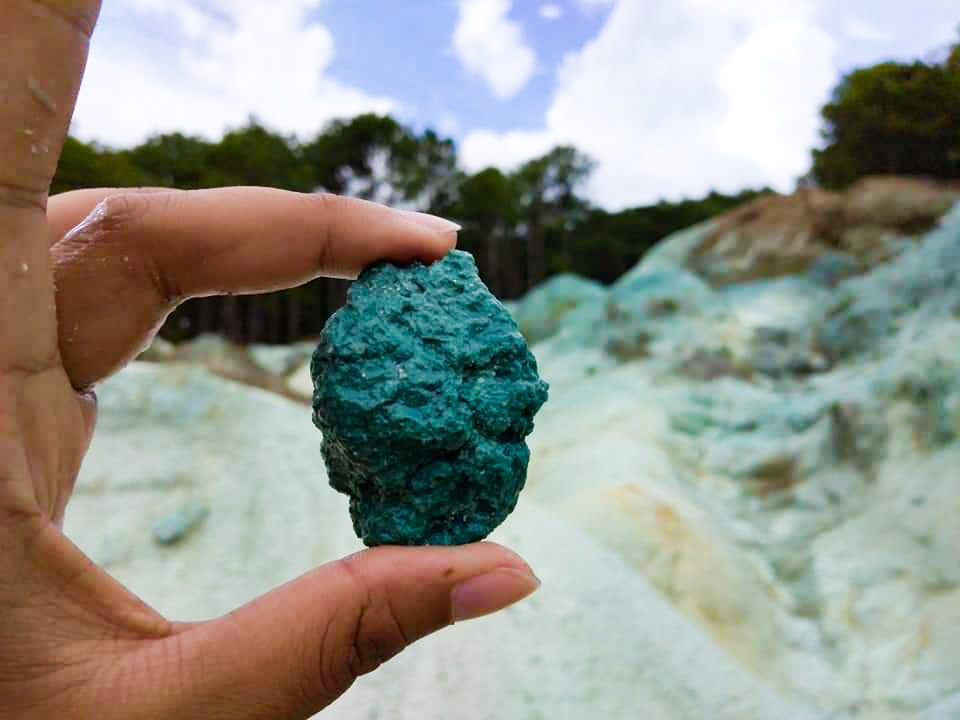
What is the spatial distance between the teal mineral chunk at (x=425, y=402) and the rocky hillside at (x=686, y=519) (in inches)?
57.4

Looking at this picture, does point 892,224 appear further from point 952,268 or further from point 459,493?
point 459,493

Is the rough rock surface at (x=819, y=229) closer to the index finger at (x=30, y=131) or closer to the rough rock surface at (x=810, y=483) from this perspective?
the rough rock surface at (x=810, y=483)

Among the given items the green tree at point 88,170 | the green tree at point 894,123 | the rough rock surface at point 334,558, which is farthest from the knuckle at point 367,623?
the green tree at point 88,170

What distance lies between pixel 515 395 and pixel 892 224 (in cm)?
731

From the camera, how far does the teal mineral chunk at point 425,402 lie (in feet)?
5.72

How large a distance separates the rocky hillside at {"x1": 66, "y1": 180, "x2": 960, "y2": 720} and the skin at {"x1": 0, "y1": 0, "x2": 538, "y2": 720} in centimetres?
161

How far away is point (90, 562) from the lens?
4.79 feet

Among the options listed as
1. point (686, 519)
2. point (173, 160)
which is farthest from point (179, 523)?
point (173, 160)

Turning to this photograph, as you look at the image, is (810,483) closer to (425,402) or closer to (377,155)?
(425,402)

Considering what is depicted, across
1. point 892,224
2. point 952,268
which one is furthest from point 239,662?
point 892,224

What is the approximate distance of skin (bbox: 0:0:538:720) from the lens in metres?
1.32

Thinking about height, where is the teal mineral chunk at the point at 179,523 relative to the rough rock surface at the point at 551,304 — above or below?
below

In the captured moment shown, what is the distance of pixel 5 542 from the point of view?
4.34 ft

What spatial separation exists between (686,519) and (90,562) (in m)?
3.80
